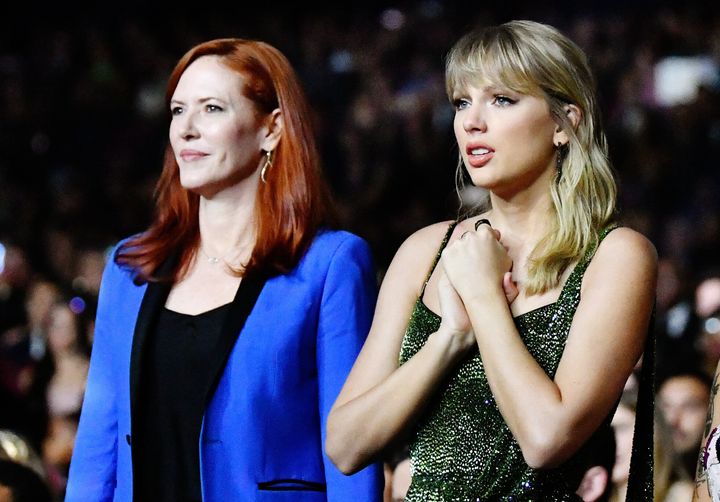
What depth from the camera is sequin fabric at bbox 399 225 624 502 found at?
220cm

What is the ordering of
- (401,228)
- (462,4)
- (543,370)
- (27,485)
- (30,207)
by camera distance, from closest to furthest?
(543,370) < (27,485) < (401,228) < (30,207) < (462,4)

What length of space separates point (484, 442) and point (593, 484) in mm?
427

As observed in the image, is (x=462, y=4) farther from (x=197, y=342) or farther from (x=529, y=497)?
(x=529, y=497)

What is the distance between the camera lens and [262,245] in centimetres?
294

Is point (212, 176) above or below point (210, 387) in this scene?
above

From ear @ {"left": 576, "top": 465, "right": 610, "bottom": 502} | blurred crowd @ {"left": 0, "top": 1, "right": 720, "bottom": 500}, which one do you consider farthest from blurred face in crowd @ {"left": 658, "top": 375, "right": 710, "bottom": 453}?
ear @ {"left": 576, "top": 465, "right": 610, "bottom": 502}

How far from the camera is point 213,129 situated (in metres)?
2.93

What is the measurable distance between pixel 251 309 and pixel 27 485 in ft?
2.93

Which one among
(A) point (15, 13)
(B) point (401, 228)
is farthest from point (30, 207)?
(B) point (401, 228)

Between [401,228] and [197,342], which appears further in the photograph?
[401,228]

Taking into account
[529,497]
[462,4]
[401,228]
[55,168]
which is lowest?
[529,497]

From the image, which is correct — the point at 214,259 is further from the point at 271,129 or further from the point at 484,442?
the point at 484,442

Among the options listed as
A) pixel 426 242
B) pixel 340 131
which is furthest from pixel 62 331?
pixel 426 242

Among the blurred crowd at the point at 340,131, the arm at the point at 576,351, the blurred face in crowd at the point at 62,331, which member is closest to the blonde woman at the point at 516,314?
the arm at the point at 576,351
